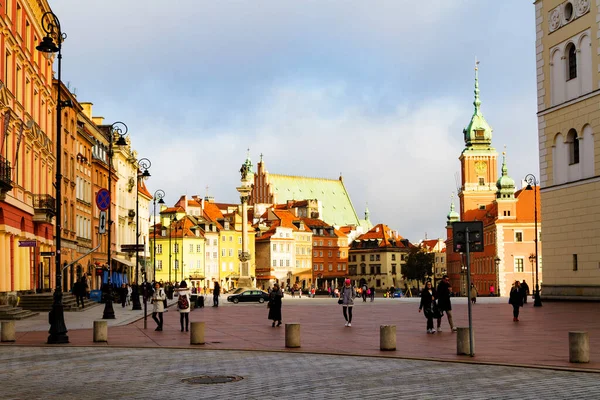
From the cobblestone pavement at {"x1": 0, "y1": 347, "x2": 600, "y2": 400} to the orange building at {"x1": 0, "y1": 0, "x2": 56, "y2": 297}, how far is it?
16.8 metres

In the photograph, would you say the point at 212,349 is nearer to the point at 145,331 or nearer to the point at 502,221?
the point at 145,331

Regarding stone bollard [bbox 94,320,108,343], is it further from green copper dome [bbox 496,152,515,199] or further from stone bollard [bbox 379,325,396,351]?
green copper dome [bbox 496,152,515,199]

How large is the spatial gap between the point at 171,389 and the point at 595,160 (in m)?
41.3

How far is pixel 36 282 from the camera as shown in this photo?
47031 millimetres

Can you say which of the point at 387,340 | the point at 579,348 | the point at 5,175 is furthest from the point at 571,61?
the point at 579,348

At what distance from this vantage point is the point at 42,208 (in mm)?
44250

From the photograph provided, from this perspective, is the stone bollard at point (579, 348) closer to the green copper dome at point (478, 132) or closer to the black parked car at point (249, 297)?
the black parked car at point (249, 297)

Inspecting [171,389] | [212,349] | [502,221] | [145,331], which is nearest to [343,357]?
[212,349]

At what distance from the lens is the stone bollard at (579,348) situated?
17219 millimetres

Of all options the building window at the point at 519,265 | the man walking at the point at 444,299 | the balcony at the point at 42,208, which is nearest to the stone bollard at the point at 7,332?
the man walking at the point at 444,299

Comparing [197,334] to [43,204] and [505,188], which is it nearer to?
[43,204]

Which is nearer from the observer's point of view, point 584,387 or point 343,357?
point 584,387

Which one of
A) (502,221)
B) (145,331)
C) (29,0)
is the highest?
(29,0)

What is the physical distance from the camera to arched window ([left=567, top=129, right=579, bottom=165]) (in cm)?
5297
